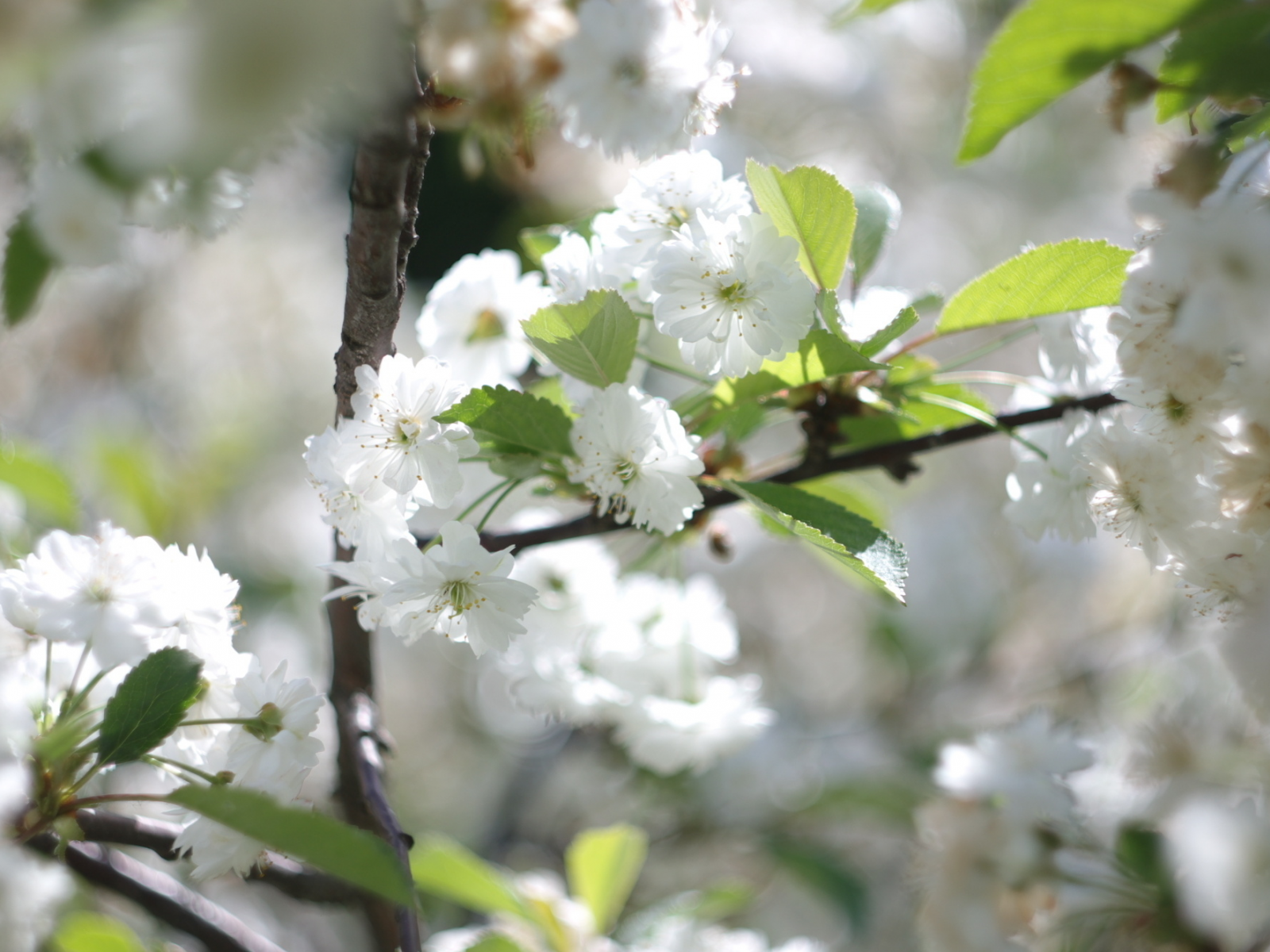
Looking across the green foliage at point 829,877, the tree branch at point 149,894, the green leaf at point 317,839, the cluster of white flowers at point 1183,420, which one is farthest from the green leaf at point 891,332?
the green foliage at point 829,877

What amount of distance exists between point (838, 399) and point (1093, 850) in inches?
20.3

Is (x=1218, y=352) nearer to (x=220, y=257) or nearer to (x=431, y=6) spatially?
(x=431, y=6)

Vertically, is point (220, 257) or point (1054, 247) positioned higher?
point (220, 257)

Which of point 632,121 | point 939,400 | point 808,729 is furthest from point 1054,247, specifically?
point 808,729

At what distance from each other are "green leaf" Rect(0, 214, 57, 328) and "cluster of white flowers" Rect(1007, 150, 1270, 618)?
0.64 meters

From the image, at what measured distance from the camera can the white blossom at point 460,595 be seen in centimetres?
61

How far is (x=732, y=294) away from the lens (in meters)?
0.62

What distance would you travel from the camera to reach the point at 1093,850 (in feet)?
2.86

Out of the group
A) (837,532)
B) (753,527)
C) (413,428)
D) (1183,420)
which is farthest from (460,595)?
(753,527)

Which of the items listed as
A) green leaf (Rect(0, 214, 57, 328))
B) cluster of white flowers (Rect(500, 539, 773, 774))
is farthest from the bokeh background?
green leaf (Rect(0, 214, 57, 328))

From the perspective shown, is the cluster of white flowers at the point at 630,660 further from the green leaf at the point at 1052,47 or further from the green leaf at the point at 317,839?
the green leaf at the point at 1052,47

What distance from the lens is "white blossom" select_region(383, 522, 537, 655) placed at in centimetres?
61

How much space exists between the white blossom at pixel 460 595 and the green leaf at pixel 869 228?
36 centimetres

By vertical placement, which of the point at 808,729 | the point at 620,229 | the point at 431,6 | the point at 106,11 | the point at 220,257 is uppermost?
the point at 220,257
